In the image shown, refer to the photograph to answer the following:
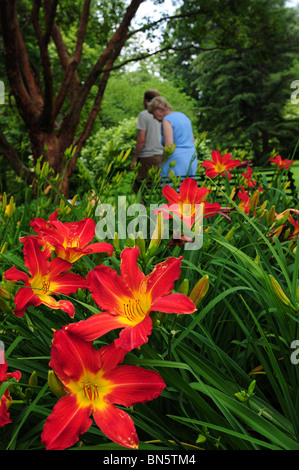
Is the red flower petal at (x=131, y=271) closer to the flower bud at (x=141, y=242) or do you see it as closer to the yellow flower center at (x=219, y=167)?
the flower bud at (x=141, y=242)

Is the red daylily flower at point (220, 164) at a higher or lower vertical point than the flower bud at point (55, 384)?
higher

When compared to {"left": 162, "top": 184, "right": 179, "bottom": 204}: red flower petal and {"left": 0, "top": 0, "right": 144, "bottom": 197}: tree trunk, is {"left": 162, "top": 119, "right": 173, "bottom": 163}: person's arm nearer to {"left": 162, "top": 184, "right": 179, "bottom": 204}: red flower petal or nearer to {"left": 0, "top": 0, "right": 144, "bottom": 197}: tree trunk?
{"left": 0, "top": 0, "right": 144, "bottom": 197}: tree trunk

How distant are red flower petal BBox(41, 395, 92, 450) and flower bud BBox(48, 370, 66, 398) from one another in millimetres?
13

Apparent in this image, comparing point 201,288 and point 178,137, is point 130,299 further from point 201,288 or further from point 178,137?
point 178,137

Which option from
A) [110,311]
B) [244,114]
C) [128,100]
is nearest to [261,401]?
[110,311]

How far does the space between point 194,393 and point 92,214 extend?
0.92 m

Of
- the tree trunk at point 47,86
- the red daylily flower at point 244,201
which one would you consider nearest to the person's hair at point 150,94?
the tree trunk at point 47,86

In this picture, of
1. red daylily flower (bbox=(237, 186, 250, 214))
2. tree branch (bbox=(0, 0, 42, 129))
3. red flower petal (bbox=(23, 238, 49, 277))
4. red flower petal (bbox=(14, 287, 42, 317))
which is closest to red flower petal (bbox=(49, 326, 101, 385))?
red flower petal (bbox=(14, 287, 42, 317))

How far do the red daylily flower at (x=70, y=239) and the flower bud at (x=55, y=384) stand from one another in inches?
11.1

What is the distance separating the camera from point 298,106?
50.8 ft

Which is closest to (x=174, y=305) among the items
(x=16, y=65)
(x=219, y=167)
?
(x=219, y=167)

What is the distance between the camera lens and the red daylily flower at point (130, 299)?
1.83ft

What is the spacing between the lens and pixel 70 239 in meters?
0.86
